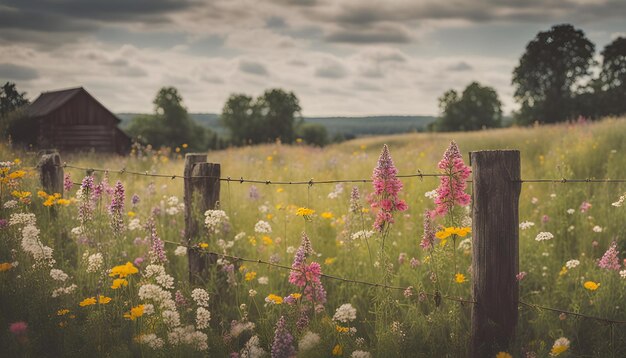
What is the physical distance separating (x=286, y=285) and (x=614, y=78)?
50423 mm

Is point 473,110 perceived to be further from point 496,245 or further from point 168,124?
point 496,245

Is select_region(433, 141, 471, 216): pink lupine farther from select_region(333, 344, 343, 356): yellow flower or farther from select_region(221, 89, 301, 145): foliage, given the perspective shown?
select_region(221, 89, 301, 145): foliage

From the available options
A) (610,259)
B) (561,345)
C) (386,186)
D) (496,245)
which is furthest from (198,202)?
(610,259)

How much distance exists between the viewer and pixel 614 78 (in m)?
46.0

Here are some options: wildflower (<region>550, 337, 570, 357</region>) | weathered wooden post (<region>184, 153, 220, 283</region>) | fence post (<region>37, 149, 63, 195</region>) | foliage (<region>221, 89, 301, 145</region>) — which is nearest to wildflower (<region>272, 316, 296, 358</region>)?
wildflower (<region>550, 337, 570, 357</region>)

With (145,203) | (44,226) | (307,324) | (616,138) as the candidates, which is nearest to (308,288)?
(307,324)

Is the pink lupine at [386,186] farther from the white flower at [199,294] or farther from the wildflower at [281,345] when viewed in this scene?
the white flower at [199,294]

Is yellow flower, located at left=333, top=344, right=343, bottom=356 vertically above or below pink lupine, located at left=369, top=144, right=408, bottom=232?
below

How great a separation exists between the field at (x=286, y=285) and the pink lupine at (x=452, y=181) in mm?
149

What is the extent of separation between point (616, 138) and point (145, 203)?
10.6 m

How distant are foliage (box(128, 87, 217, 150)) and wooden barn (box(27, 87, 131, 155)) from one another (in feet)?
75.7

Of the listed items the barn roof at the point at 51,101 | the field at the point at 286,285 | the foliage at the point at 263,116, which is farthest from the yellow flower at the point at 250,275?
the foliage at the point at 263,116

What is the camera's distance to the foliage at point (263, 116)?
75125 millimetres

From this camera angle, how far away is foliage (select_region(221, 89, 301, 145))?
75.1 metres
